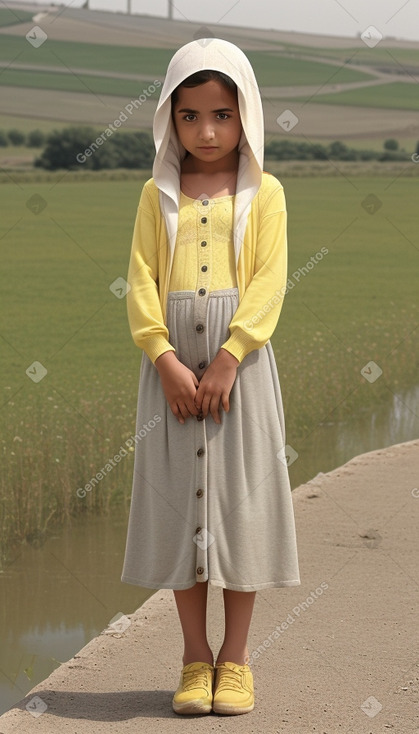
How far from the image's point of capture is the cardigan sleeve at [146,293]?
3645mm

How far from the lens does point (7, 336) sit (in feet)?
49.1

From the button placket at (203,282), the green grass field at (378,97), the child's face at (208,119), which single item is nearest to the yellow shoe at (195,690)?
the button placket at (203,282)

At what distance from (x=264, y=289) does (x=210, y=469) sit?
1.89ft

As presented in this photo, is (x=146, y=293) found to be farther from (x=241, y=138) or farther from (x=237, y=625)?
(x=237, y=625)

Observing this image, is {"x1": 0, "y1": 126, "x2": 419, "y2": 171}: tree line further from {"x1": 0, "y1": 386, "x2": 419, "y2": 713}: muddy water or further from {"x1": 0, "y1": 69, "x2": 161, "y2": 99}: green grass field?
{"x1": 0, "y1": 386, "x2": 419, "y2": 713}: muddy water

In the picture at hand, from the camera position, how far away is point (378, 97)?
42531mm

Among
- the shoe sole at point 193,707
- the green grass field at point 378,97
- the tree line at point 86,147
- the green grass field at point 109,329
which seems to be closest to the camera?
the shoe sole at point 193,707

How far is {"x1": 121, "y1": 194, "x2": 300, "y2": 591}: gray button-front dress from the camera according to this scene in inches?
145

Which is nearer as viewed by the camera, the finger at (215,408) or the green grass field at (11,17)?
the finger at (215,408)

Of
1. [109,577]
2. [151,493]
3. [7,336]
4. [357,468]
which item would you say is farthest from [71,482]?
[7,336]

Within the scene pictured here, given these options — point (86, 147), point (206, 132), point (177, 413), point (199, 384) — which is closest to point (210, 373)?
point (199, 384)

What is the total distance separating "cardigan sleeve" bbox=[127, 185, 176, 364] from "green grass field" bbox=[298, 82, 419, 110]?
1470 inches

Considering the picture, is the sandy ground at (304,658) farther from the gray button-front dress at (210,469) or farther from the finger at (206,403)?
the finger at (206,403)

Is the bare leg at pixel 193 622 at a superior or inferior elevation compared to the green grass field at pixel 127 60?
inferior
